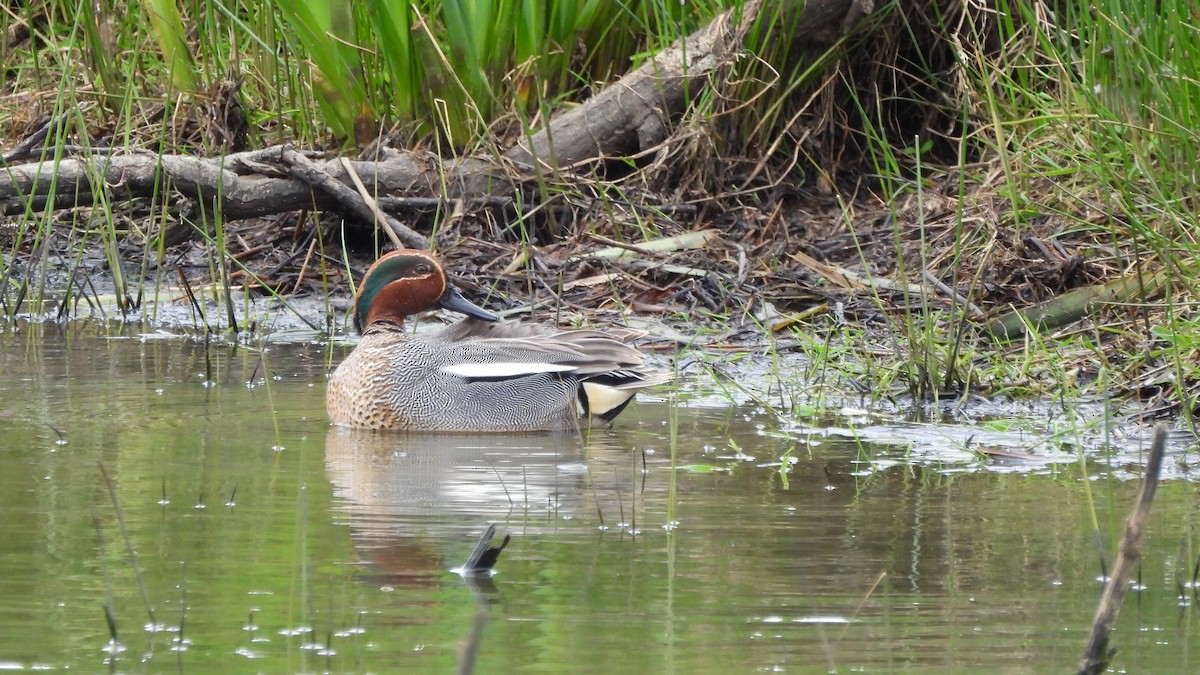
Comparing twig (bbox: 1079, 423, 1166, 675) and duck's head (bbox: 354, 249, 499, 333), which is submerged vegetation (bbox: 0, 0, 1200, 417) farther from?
twig (bbox: 1079, 423, 1166, 675)

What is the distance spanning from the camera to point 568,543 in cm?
426

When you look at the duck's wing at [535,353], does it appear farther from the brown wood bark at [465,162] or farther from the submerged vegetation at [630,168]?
the brown wood bark at [465,162]

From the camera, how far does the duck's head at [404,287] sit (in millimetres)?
6922

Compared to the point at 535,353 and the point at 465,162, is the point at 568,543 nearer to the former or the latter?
the point at 535,353

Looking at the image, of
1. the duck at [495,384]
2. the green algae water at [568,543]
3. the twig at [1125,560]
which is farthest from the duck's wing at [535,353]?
the twig at [1125,560]

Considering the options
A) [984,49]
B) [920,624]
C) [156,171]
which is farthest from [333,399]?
[984,49]

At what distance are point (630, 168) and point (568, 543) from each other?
5.20 metres

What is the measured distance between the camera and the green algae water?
3.37 m

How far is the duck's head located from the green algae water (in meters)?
0.58

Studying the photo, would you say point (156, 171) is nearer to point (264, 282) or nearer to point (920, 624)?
point (264, 282)

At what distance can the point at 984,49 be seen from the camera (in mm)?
9000

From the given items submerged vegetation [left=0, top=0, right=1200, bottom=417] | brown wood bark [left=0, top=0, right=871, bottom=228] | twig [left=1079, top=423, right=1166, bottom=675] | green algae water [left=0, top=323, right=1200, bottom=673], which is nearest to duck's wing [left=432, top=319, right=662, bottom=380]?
green algae water [left=0, top=323, right=1200, bottom=673]

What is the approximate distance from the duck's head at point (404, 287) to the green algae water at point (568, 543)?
22.8 inches

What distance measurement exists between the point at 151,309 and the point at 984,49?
430 cm
